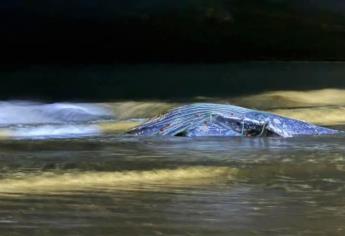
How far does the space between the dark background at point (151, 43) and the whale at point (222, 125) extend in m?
1.84

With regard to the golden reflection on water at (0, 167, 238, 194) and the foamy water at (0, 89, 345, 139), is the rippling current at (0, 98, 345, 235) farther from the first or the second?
the foamy water at (0, 89, 345, 139)

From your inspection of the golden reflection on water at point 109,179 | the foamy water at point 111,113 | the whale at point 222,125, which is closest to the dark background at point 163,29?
the foamy water at point 111,113

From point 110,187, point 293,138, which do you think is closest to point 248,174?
point 110,187

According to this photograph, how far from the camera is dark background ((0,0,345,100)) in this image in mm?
5109

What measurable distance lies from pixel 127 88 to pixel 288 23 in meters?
1.30

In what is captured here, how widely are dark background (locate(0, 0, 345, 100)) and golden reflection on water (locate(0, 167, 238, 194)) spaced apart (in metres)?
2.98

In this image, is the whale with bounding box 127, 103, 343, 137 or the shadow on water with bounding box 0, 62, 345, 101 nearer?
the whale with bounding box 127, 103, 343, 137

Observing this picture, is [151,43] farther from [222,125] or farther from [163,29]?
[222,125]

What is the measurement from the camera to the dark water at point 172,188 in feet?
5.13

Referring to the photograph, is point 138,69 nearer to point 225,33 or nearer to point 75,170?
point 225,33

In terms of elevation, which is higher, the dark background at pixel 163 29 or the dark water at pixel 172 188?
the dark background at pixel 163 29

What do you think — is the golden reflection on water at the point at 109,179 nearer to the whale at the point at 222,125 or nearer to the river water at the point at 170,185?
the river water at the point at 170,185

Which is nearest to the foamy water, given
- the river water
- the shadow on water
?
the shadow on water

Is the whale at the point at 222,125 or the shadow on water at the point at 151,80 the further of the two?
the shadow on water at the point at 151,80
